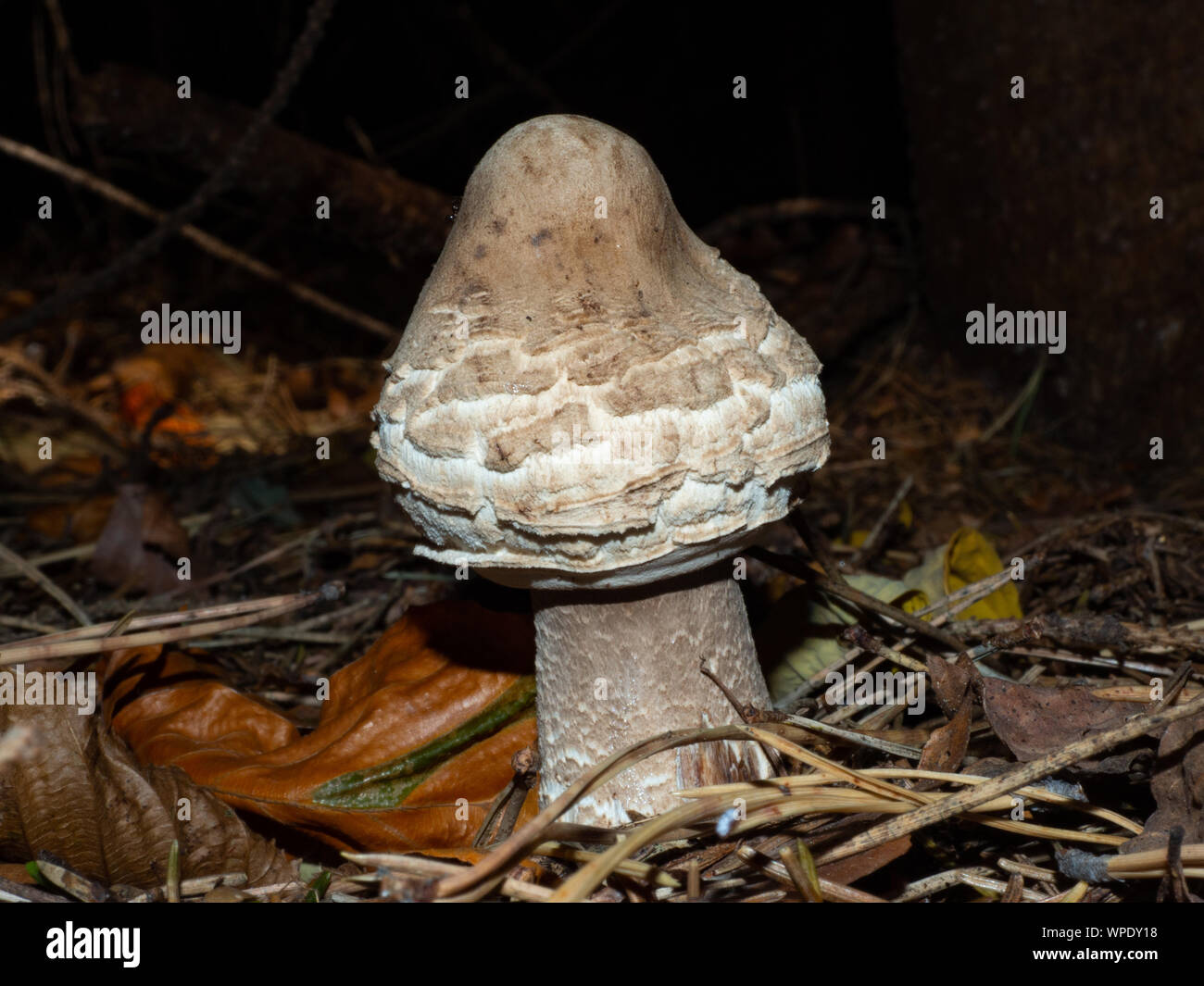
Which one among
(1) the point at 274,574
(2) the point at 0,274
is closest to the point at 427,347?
(1) the point at 274,574

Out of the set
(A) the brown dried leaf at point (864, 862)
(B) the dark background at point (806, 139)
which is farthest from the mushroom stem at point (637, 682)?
(B) the dark background at point (806, 139)

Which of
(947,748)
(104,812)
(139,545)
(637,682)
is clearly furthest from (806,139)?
(104,812)

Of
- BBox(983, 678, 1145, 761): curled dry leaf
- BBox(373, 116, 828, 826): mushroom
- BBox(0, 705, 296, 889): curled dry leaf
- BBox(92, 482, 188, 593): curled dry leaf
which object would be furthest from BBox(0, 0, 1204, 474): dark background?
BBox(0, 705, 296, 889): curled dry leaf

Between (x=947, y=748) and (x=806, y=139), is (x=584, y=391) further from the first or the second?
(x=806, y=139)

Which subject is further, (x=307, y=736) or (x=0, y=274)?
(x=0, y=274)

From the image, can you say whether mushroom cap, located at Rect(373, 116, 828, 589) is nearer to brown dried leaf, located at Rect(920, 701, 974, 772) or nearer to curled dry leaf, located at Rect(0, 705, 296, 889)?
brown dried leaf, located at Rect(920, 701, 974, 772)
